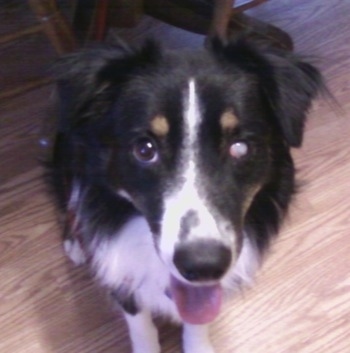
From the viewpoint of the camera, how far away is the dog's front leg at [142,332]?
1398 millimetres

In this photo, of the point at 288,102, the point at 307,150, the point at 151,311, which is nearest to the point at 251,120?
the point at 288,102

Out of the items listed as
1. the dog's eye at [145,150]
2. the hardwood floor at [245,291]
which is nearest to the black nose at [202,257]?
the dog's eye at [145,150]

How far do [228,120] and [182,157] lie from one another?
10 centimetres

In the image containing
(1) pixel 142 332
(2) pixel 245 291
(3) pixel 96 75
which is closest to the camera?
(3) pixel 96 75

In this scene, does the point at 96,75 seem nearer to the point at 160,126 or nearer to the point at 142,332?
the point at 160,126

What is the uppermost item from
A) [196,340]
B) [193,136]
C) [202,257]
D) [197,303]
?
[193,136]

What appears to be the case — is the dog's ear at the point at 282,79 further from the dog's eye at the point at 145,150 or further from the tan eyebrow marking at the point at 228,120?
the dog's eye at the point at 145,150

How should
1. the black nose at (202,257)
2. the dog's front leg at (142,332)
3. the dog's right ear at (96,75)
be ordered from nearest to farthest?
the black nose at (202,257)
the dog's right ear at (96,75)
the dog's front leg at (142,332)

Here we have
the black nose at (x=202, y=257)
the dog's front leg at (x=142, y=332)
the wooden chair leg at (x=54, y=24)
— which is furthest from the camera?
the wooden chair leg at (x=54, y=24)

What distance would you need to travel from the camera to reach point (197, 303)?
1178 mm

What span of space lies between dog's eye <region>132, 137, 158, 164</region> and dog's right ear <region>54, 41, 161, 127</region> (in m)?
0.11

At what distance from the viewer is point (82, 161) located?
3.96 ft

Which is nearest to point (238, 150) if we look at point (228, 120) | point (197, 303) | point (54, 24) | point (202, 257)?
point (228, 120)

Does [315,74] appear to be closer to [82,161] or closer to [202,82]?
[202,82]
